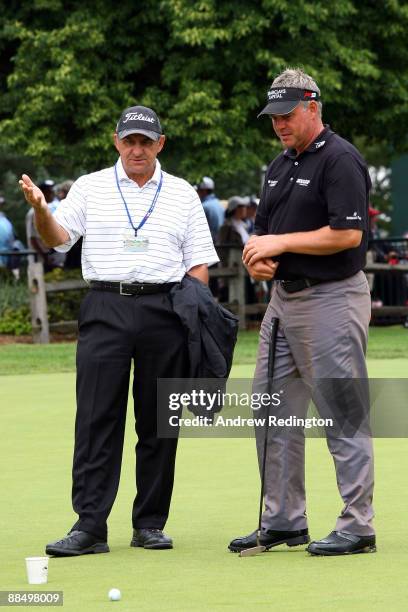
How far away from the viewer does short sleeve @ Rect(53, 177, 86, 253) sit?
23.7ft

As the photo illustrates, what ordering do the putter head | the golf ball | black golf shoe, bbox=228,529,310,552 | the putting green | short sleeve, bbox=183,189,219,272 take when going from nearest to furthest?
the golf ball < the putting green < the putter head < black golf shoe, bbox=228,529,310,552 < short sleeve, bbox=183,189,219,272

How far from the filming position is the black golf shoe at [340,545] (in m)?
6.75

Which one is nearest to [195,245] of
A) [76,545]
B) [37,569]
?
[76,545]

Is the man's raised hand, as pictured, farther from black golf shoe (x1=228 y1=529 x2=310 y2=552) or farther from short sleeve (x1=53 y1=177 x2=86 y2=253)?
black golf shoe (x1=228 y1=529 x2=310 y2=552)

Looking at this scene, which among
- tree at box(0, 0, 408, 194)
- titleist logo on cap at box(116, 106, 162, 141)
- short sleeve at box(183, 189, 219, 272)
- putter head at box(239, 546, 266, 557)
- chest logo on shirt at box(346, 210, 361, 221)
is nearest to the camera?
chest logo on shirt at box(346, 210, 361, 221)

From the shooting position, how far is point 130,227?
7172 millimetres

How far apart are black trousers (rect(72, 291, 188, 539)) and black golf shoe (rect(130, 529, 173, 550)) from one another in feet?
0.15

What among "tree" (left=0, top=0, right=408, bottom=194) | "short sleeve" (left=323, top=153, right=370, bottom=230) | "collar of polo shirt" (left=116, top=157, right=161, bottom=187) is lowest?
"short sleeve" (left=323, top=153, right=370, bottom=230)

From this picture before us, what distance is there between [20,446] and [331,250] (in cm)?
471

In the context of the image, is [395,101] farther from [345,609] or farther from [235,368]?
[345,609]

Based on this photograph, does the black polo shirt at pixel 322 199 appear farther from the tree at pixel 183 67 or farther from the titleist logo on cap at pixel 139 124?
the tree at pixel 183 67

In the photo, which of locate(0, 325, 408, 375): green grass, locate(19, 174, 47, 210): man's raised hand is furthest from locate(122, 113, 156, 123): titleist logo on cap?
locate(0, 325, 408, 375): green grass

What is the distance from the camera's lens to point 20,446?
10914 mm

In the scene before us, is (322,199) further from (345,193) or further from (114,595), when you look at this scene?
(114,595)
